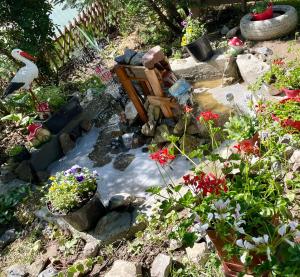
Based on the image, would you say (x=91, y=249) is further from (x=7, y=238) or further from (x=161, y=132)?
(x=161, y=132)

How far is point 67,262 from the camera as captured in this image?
3811 mm

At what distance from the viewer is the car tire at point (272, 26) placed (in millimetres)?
5941

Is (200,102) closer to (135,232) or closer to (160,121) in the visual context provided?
(160,121)

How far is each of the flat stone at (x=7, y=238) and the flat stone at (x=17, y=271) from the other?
2.02 ft

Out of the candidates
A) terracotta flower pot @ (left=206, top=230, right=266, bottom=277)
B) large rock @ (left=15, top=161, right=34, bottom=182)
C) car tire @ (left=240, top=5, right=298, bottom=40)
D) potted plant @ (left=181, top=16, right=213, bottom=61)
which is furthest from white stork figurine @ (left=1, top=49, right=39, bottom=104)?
terracotta flower pot @ (left=206, top=230, right=266, bottom=277)

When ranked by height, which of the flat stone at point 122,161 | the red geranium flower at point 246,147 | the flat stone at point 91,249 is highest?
the red geranium flower at point 246,147

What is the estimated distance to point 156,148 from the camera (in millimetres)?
3965

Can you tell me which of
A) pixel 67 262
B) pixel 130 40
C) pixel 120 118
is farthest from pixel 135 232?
pixel 130 40

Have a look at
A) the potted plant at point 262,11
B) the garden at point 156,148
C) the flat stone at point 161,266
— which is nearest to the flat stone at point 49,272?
the garden at point 156,148

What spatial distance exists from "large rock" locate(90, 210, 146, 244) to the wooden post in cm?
180

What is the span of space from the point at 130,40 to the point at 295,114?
5865 mm

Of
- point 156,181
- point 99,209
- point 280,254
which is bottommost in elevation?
point 156,181

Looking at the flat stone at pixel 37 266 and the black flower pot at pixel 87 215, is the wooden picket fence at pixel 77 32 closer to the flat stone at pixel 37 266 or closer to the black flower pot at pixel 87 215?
the black flower pot at pixel 87 215

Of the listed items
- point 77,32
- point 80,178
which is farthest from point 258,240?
point 77,32
